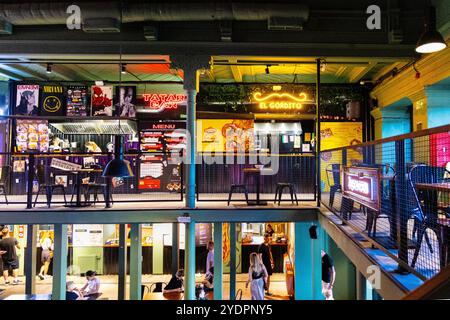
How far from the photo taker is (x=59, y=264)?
661 centimetres

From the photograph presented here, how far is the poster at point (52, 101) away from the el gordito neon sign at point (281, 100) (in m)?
6.00

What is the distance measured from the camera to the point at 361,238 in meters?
4.18

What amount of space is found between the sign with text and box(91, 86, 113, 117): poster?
7.37m

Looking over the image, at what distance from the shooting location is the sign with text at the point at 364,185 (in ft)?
11.4

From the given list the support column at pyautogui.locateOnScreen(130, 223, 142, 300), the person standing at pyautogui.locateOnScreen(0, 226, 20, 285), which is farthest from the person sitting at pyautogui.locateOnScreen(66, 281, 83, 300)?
the person standing at pyautogui.locateOnScreen(0, 226, 20, 285)

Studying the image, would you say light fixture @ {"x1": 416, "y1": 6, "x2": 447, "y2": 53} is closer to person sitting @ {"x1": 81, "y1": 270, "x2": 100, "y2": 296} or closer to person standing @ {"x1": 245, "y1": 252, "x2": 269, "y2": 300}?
person standing @ {"x1": 245, "y1": 252, "x2": 269, "y2": 300}

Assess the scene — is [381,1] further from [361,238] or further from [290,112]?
[361,238]

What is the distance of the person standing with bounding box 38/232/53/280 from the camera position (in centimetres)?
1093

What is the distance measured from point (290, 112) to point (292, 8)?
4.36 meters

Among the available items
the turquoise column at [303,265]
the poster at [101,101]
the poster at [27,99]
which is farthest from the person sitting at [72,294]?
the turquoise column at [303,265]

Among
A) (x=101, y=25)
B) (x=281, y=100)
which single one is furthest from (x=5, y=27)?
(x=281, y=100)

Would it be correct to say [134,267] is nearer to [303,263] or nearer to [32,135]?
[303,263]

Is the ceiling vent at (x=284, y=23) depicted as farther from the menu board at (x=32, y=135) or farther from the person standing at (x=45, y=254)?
the person standing at (x=45, y=254)
